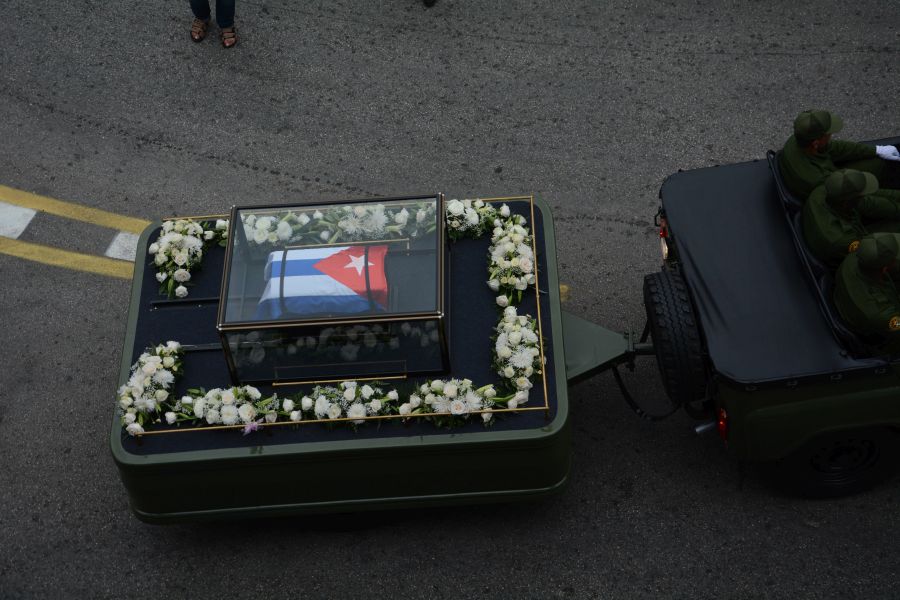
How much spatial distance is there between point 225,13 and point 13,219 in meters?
2.69

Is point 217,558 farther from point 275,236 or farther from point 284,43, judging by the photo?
point 284,43

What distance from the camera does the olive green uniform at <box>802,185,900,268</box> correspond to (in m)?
6.18

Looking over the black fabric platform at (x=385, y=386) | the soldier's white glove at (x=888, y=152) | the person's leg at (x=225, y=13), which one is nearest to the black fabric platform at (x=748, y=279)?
the soldier's white glove at (x=888, y=152)

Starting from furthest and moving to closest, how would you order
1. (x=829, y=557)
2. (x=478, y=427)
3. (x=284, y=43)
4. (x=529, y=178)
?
(x=284, y=43), (x=529, y=178), (x=829, y=557), (x=478, y=427)

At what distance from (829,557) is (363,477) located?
2.87 m

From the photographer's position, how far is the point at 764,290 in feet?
20.3

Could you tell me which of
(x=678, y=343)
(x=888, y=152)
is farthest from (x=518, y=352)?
(x=888, y=152)

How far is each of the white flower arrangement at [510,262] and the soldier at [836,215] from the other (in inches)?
67.0

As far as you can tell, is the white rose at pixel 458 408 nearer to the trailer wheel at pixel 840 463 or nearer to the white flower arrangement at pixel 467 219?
the white flower arrangement at pixel 467 219

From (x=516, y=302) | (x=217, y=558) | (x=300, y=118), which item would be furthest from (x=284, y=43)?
(x=217, y=558)

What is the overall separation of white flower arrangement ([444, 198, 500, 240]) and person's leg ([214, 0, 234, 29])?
3.90 metres

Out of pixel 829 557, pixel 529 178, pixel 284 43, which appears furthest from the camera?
pixel 284 43

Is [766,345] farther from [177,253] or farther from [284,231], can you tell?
[177,253]

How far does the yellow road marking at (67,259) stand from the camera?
8.43 metres
